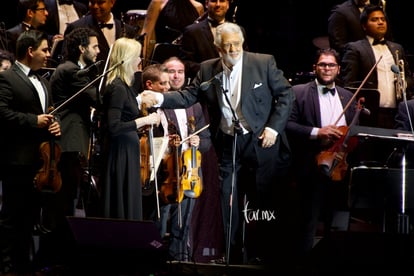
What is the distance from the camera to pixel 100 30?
27.4 feet

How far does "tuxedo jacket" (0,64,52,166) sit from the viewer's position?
670 centimetres

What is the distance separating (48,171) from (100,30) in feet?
6.88

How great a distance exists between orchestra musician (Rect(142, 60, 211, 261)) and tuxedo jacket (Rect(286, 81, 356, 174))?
688mm

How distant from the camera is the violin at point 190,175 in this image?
711 centimetres

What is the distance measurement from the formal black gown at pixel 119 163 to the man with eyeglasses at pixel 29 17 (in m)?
2.12

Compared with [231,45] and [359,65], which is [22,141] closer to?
[231,45]

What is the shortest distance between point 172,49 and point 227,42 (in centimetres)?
173

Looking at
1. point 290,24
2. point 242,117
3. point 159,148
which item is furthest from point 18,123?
point 290,24

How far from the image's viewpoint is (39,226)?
7.09m

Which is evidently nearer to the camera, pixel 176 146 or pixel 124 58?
pixel 124 58

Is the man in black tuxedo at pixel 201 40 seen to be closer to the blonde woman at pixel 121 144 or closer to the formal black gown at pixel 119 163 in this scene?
the blonde woman at pixel 121 144

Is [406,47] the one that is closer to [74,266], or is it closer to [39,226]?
[39,226]

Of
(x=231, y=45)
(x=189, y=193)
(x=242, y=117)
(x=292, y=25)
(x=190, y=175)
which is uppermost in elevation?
(x=292, y=25)

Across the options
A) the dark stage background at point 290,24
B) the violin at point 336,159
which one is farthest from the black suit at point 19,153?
the dark stage background at point 290,24
